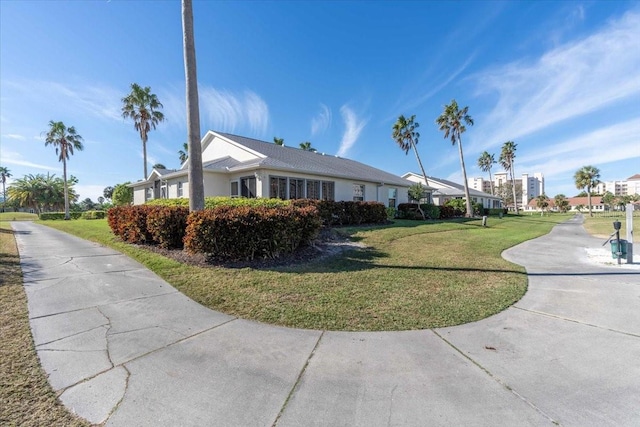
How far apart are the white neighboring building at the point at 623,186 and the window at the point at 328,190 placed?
558ft

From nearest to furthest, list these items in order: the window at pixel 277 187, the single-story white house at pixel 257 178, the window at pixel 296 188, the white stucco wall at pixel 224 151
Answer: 1. the single-story white house at pixel 257 178
2. the window at pixel 277 187
3. the window at pixel 296 188
4. the white stucco wall at pixel 224 151

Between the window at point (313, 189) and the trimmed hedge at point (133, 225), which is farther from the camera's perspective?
the window at point (313, 189)

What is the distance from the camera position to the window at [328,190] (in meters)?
19.4

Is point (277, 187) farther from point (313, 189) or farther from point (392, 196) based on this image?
point (392, 196)

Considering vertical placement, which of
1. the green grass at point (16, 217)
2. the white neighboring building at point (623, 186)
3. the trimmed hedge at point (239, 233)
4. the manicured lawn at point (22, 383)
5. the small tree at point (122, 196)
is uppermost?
the white neighboring building at point (623, 186)

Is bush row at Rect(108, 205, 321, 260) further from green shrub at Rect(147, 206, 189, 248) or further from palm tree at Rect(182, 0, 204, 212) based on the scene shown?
palm tree at Rect(182, 0, 204, 212)

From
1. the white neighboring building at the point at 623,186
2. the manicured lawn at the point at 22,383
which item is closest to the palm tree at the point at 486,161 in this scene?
the manicured lawn at the point at 22,383

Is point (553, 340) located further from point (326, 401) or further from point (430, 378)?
point (326, 401)

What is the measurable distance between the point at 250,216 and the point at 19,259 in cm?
637

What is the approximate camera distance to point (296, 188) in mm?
17672

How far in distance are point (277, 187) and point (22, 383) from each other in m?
14.3

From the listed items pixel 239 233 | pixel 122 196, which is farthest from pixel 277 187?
pixel 122 196

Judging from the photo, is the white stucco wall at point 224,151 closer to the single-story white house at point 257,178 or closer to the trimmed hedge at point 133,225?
the single-story white house at point 257,178

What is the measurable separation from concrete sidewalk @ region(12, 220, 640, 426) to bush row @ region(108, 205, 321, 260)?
2202 mm
